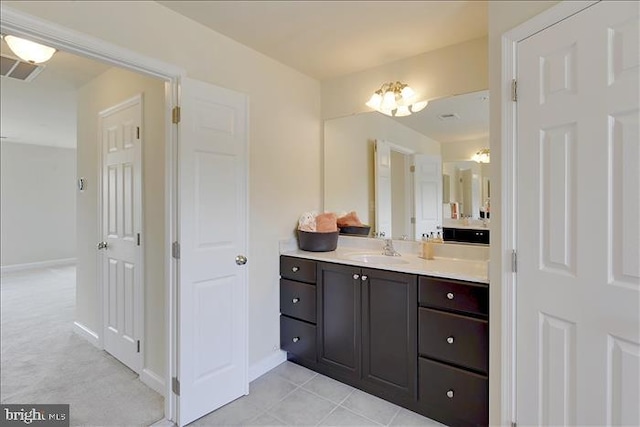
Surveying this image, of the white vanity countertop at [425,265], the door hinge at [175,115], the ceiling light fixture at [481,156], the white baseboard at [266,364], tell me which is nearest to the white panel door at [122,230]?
the door hinge at [175,115]

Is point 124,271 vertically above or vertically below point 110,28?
below

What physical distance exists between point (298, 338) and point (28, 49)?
8.67 ft

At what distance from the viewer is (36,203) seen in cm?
633

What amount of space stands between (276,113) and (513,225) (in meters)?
1.92

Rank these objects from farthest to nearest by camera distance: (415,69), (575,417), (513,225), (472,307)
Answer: (415,69) → (472,307) → (513,225) → (575,417)

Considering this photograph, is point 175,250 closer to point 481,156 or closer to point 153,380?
point 153,380

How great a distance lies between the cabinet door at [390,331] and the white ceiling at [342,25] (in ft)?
5.22

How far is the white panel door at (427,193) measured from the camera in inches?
98.5

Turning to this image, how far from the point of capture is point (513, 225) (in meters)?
1.43

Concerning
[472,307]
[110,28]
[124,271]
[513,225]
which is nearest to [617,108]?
[513,225]

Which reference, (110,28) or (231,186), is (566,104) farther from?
(110,28)

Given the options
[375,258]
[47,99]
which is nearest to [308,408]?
[375,258]

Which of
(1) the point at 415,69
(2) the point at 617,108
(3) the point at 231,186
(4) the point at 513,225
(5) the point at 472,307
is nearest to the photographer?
(2) the point at 617,108

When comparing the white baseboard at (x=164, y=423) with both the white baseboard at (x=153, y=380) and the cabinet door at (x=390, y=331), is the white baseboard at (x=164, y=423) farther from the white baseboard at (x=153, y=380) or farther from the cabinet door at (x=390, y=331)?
the cabinet door at (x=390, y=331)
